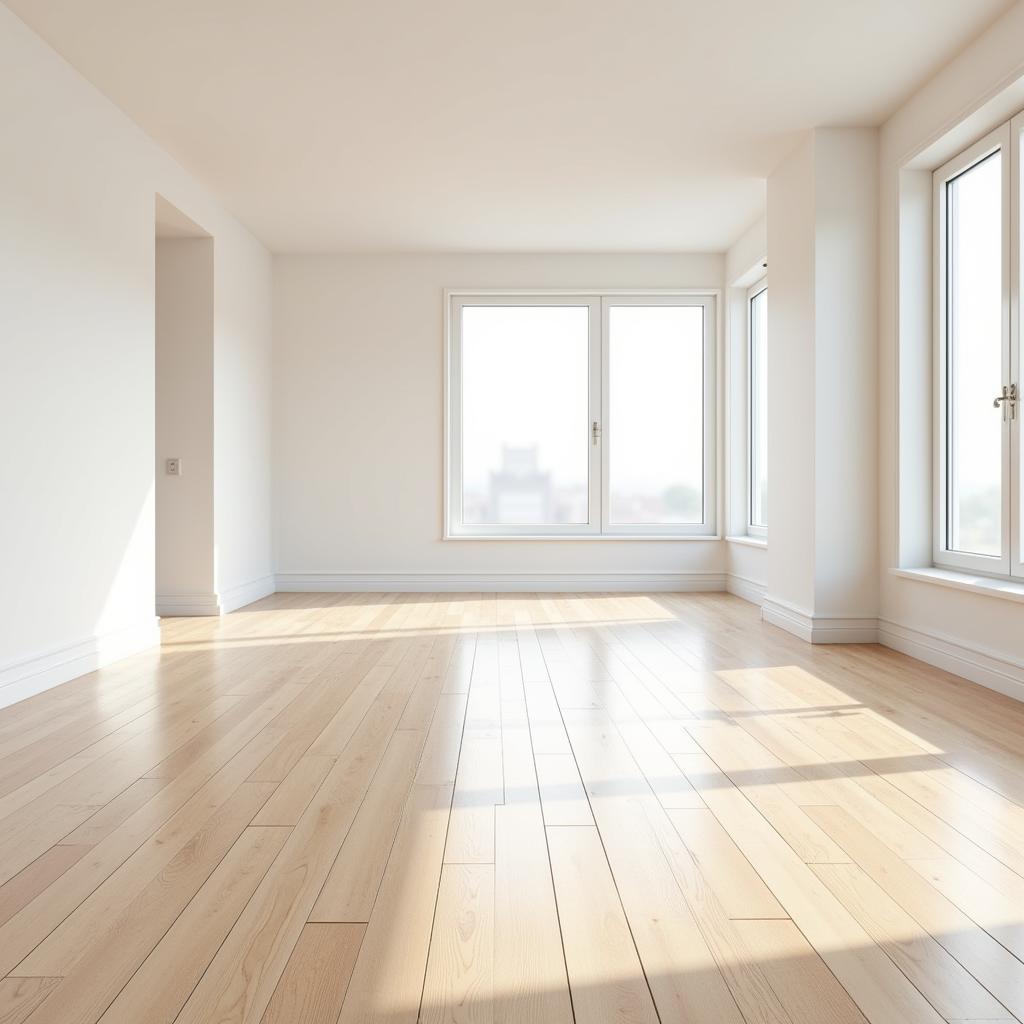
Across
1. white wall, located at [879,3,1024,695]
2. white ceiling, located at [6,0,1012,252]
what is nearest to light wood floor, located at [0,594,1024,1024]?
white wall, located at [879,3,1024,695]

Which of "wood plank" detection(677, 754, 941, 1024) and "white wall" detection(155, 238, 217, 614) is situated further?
"white wall" detection(155, 238, 217, 614)

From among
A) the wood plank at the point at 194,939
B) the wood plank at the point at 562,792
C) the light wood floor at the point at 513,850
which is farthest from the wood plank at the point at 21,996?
the wood plank at the point at 562,792

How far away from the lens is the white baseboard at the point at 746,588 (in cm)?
Answer: 609

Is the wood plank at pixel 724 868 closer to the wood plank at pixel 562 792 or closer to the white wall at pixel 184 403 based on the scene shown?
the wood plank at pixel 562 792

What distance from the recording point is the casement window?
354 centimetres

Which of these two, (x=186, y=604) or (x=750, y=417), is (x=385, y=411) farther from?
(x=750, y=417)

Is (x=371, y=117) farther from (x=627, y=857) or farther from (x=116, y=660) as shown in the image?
(x=627, y=857)

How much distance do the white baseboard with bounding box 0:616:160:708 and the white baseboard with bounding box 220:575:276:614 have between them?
1181mm

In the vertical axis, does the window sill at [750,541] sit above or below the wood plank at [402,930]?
above

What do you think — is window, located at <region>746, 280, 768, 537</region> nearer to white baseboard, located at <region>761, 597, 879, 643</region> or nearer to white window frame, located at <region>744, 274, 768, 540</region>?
white window frame, located at <region>744, 274, 768, 540</region>

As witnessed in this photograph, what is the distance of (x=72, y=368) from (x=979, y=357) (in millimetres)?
4048

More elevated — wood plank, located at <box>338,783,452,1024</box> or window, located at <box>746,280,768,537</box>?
window, located at <box>746,280,768,537</box>

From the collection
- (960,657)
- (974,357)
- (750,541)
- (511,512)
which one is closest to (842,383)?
(974,357)

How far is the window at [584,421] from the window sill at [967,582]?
9.67ft
